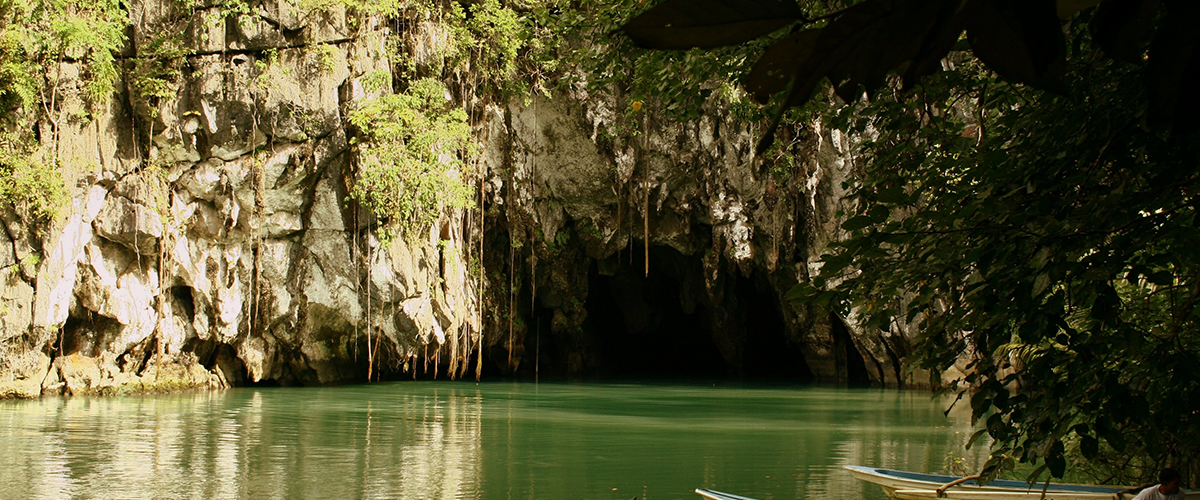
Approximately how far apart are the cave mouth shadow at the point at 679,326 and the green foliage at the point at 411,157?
216 inches

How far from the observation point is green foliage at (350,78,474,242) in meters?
14.6

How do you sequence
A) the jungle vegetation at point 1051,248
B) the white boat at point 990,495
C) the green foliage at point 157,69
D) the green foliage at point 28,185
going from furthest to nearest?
1. the green foliage at point 157,69
2. the green foliage at point 28,185
3. the white boat at point 990,495
4. the jungle vegetation at point 1051,248

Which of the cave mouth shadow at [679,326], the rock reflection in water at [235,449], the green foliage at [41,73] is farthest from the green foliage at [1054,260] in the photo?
the cave mouth shadow at [679,326]

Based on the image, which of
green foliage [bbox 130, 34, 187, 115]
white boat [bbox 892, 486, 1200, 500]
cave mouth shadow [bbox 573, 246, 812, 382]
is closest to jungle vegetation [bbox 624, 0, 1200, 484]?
white boat [bbox 892, 486, 1200, 500]

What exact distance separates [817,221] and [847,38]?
17.4 meters

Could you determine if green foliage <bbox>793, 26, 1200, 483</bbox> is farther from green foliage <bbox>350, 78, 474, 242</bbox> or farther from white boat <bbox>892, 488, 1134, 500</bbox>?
green foliage <bbox>350, 78, 474, 242</bbox>

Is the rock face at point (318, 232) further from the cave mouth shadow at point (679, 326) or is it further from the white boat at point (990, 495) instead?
the white boat at point (990, 495)

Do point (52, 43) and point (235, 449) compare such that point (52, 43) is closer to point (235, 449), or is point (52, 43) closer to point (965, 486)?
point (235, 449)

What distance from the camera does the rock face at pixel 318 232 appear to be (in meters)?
13.5

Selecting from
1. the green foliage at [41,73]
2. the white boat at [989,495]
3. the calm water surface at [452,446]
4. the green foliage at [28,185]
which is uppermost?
the green foliage at [41,73]

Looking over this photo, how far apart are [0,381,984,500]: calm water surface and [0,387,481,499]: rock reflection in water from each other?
21mm

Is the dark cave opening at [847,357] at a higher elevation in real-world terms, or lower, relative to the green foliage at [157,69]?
lower

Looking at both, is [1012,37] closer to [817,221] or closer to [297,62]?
[297,62]

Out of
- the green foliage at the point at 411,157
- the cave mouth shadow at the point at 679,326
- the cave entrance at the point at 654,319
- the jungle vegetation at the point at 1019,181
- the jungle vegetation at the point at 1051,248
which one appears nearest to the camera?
the jungle vegetation at the point at 1019,181
